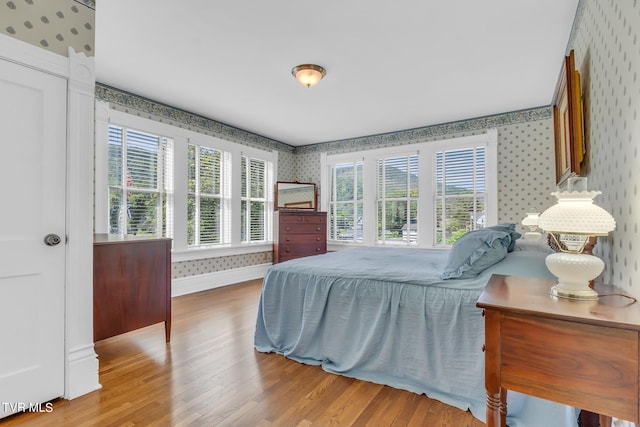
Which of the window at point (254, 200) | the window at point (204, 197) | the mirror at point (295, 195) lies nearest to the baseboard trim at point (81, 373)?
the window at point (204, 197)

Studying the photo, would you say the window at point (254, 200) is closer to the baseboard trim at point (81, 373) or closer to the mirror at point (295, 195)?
the mirror at point (295, 195)

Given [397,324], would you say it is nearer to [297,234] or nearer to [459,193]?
[459,193]

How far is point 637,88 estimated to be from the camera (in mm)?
1129

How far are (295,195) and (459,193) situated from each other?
2.84 meters

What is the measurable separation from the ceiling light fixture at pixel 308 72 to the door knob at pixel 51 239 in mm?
2329

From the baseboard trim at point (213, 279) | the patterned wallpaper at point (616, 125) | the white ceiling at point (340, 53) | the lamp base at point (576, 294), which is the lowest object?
the baseboard trim at point (213, 279)

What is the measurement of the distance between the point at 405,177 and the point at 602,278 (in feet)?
12.3

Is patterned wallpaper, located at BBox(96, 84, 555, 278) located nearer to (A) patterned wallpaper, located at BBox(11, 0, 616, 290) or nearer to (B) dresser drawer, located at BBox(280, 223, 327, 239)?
(A) patterned wallpaper, located at BBox(11, 0, 616, 290)

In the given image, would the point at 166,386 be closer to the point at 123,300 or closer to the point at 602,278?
the point at 123,300

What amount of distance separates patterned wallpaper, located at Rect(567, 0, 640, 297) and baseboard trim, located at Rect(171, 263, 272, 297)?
14.3 feet

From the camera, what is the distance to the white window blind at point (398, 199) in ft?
17.0

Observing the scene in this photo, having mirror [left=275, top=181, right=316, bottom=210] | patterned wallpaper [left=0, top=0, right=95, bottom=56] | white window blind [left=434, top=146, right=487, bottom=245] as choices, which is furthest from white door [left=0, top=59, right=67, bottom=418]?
white window blind [left=434, top=146, right=487, bottom=245]

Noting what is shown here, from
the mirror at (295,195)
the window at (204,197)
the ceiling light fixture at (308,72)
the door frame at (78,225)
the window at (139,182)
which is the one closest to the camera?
the door frame at (78,225)

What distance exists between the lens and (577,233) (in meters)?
1.08
